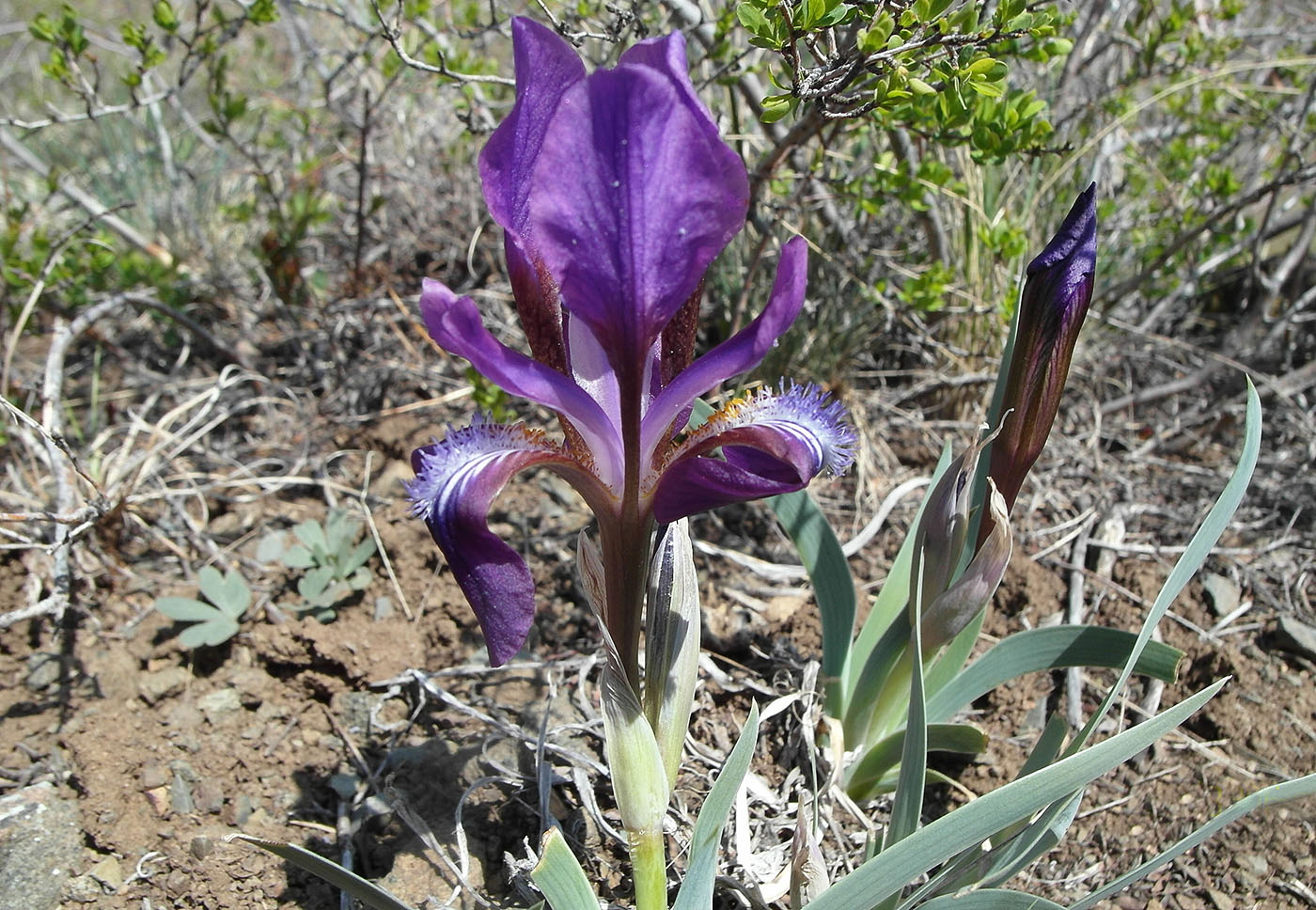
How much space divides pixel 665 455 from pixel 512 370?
0.25 m

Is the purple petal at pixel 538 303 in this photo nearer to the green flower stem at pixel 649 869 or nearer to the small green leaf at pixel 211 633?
the green flower stem at pixel 649 869

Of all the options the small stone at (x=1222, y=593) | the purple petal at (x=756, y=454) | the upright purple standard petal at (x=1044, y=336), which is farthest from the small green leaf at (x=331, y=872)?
the small stone at (x=1222, y=593)

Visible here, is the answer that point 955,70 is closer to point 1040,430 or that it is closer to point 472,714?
point 1040,430

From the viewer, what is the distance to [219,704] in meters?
2.05

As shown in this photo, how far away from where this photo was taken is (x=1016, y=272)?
284cm

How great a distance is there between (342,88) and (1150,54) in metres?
3.01

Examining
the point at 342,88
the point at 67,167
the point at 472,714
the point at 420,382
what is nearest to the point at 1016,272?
the point at 420,382

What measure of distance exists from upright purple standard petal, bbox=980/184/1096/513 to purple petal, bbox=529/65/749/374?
0.54 m

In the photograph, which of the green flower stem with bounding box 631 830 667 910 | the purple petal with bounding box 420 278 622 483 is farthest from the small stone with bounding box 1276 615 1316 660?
the purple petal with bounding box 420 278 622 483

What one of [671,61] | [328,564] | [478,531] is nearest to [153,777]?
[328,564]

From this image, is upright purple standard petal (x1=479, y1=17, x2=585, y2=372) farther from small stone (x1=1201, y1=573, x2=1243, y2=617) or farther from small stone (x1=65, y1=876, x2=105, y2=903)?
small stone (x1=1201, y1=573, x2=1243, y2=617)

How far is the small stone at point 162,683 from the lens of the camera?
2.05 m

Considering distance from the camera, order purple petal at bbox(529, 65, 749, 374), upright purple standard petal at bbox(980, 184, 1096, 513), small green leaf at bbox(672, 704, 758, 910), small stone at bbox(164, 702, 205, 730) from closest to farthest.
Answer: purple petal at bbox(529, 65, 749, 374)
small green leaf at bbox(672, 704, 758, 910)
upright purple standard petal at bbox(980, 184, 1096, 513)
small stone at bbox(164, 702, 205, 730)

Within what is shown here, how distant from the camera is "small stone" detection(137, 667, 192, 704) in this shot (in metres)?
2.05
